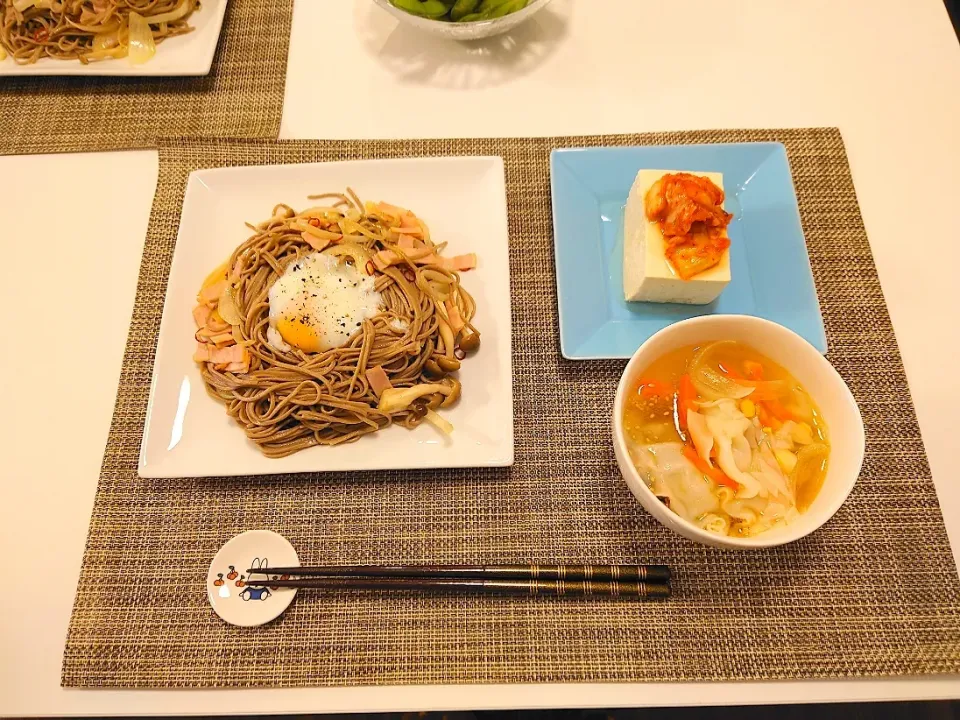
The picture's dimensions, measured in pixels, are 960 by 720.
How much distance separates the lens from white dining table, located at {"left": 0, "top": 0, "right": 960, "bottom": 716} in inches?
48.6

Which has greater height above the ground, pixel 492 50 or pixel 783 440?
pixel 492 50

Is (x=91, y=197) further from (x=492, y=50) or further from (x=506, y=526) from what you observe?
(x=506, y=526)

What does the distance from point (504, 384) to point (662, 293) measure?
0.46 m

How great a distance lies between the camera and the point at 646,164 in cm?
162

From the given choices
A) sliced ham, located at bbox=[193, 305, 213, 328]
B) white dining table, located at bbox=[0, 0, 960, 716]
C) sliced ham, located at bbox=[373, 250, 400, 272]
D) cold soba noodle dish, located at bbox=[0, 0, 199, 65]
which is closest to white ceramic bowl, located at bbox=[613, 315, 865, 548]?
white dining table, located at bbox=[0, 0, 960, 716]

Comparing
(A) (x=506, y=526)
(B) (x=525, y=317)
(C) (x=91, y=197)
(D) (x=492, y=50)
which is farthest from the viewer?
(D) (x=492, y=50)

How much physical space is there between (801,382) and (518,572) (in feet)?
2.28

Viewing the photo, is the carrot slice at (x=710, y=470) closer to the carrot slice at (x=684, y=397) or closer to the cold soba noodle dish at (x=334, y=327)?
the carrot slice at (x=684, y=397)

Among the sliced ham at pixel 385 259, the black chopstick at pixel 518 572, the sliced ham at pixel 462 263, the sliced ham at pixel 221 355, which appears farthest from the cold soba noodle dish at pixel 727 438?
the sliced ham at pixel 221 355

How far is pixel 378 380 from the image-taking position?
1.38 metres

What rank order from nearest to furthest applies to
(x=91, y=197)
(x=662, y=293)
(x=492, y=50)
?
(x=662, y=293)
(x=91, y=197)
(x=492, y=50)

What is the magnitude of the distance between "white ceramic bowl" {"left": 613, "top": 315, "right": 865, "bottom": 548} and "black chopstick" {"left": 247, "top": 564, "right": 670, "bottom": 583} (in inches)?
8.2

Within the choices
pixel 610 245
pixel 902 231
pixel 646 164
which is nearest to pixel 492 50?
pixel 646 164

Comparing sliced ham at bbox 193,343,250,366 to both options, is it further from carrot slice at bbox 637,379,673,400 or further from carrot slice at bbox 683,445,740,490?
carrot slice at bbox 683,445,740,490
